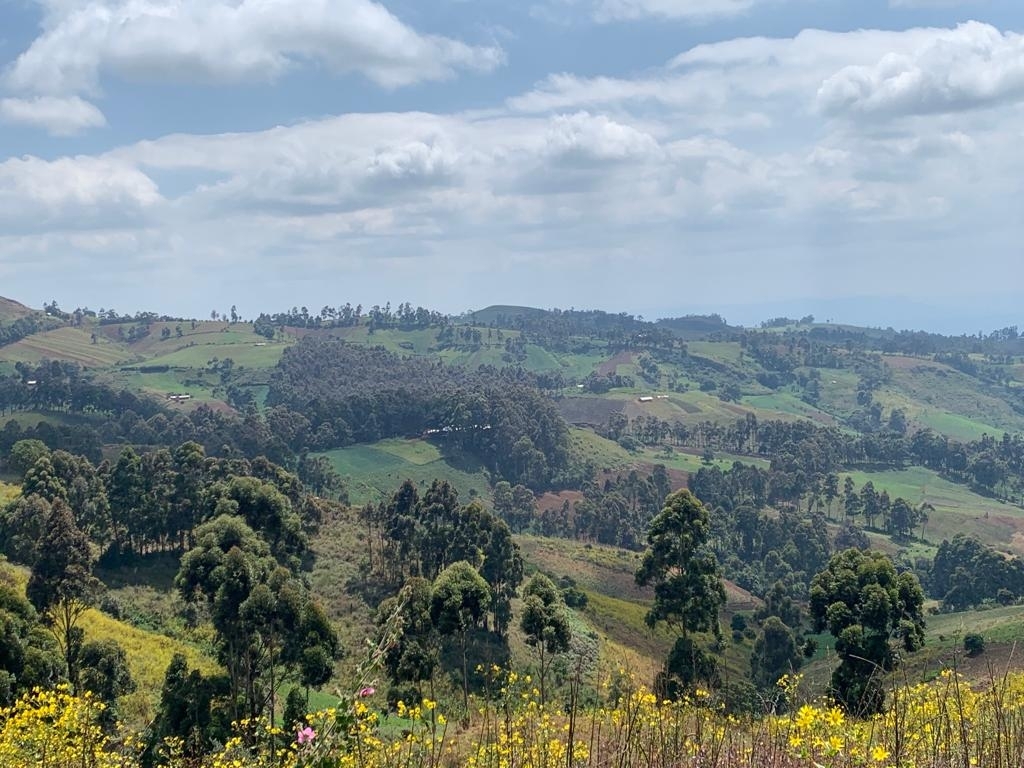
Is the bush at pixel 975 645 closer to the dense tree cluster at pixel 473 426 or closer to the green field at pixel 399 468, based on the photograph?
the green field at pixel 399 468

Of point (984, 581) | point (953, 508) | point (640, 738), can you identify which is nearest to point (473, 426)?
point (984, 581)

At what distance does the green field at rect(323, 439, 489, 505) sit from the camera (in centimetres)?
14925

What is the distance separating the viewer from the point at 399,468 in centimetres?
15750

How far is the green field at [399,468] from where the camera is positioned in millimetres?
149250

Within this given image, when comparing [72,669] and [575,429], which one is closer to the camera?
[72,669]

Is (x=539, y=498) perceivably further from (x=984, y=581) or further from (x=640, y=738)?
(x=640, y=738)

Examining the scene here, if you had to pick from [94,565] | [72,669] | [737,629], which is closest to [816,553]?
[737,629]

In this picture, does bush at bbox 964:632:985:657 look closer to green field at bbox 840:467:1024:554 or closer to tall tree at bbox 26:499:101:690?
tall tree at bbox 26:499:101:690

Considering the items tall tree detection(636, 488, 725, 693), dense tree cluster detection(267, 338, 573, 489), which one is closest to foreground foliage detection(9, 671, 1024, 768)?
tall tree detection(636, 488, 725, 693)

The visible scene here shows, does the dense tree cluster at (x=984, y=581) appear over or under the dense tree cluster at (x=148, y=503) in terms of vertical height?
under

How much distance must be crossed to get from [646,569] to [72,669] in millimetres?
27399

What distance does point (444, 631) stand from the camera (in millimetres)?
42062

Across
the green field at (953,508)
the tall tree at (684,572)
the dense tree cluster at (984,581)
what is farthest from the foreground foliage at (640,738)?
the green field at (953,508)

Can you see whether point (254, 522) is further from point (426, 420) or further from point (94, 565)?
point (426, 420)
